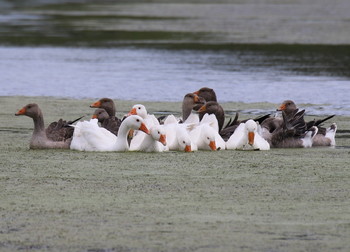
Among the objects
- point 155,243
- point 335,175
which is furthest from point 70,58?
point 155,243

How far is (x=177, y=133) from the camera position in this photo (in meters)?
11.2

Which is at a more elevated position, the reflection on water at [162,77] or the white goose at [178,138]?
the reflection on water at [162,77]

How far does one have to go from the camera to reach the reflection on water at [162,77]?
1778cm

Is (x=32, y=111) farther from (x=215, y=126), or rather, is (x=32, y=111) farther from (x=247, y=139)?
(x=247, y=139)

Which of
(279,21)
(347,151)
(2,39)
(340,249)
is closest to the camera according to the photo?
(340,249)

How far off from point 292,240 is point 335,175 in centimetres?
279

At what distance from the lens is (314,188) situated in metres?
8.79

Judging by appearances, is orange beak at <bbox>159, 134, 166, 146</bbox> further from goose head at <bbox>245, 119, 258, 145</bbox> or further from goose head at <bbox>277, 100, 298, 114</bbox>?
goose head at <bbox>277, 100, 298, 114</bbox>

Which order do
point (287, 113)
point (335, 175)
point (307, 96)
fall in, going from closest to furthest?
point (335, 175) < point (287, 113) < point (307, 96)

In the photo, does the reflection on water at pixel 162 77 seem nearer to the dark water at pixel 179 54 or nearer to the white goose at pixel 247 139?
the dark water at pixel 179 54

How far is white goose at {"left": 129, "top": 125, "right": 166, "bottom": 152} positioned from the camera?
1092 centimetres

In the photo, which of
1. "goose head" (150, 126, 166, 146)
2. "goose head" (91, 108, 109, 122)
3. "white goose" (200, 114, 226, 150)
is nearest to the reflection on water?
"white goose" (200, 114, 226, 150)

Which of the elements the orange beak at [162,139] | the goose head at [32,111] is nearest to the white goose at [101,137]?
the orange beak at [162,139]

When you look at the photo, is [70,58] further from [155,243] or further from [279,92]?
[155,243]
